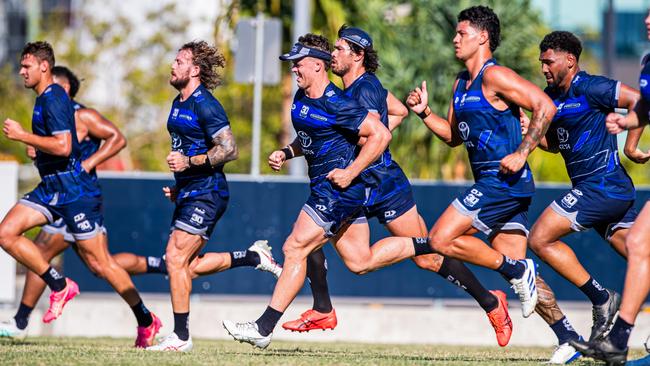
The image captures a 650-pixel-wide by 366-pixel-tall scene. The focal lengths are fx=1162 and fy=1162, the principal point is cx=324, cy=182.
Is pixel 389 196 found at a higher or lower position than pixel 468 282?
higher

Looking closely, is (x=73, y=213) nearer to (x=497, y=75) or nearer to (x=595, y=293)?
(x=497, y=75)

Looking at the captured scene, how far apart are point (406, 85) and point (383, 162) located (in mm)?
10884

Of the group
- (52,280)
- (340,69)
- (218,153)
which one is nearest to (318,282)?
(218,153)

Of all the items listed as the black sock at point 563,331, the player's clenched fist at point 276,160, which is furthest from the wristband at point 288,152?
the black sock at point 563,331

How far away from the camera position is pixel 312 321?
963 centimetres

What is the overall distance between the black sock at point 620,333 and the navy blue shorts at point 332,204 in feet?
7.56

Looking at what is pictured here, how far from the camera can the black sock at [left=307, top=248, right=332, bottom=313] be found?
9.79m

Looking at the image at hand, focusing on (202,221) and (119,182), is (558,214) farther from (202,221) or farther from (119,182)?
(119,182)

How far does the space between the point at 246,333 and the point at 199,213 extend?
138cm

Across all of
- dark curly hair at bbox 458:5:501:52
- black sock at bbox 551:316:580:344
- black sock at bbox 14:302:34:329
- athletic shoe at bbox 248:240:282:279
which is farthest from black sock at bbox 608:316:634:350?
black sock at bbox 14:302:34:329

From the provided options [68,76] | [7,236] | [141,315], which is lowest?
[141,315]

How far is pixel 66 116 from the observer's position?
1015cm

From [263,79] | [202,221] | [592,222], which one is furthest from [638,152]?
[263,79]

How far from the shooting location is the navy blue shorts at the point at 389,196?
9.49 meters
